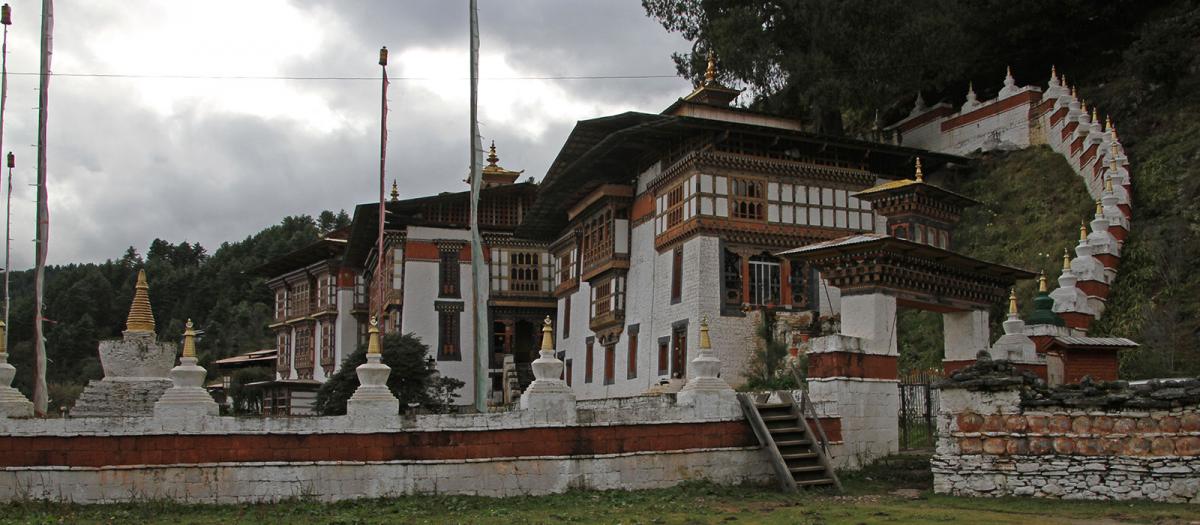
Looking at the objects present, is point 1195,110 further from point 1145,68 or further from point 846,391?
point 846,391

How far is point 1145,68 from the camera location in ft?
132

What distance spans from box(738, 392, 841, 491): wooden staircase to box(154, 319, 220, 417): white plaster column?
8.77 meters

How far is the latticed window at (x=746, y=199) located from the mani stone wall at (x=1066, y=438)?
16562 millimetres

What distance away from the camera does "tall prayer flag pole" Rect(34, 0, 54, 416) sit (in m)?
22.0

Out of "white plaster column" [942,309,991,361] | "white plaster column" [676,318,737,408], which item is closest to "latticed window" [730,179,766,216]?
"white plaster column" [942,309,991,361]

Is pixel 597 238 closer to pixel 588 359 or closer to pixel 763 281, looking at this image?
pixel 588 359

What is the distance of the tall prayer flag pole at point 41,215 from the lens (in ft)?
72.3

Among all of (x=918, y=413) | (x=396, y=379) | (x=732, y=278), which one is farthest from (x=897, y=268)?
(x=396, y=379)

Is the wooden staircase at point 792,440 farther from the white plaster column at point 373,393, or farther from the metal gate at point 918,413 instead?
the white plaster column at point 373,393

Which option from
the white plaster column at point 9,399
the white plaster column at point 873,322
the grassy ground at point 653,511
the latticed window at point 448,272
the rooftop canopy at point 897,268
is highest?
the latticed window at point 448,272

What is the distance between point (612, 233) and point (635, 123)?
435 centimetres

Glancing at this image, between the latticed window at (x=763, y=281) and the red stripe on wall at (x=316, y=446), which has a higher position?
the latticed window at (x=763, y=281)

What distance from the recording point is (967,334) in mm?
24516

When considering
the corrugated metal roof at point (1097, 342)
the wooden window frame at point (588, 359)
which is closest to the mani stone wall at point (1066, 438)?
the corrugated metal roof at point (1097, 342)
